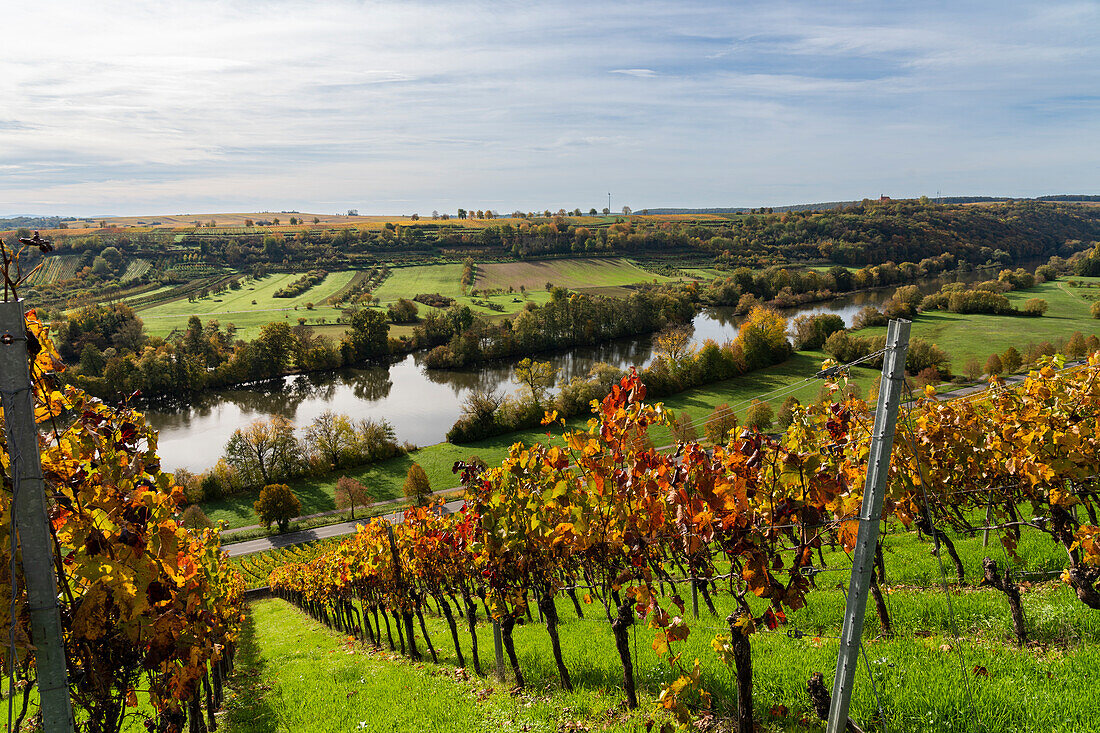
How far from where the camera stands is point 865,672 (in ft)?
17.7

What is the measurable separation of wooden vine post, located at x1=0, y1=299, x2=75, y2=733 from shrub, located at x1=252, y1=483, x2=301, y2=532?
37.8 metres

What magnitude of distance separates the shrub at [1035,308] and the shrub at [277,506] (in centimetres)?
8543

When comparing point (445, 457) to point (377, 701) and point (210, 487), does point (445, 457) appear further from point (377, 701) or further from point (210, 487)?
point (377, 701)

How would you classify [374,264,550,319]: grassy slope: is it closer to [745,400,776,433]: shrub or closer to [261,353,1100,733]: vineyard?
[745,400,776,433]: shrub

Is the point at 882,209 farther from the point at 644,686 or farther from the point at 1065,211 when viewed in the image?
the point at 644,686

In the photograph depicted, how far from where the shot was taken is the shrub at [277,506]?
36.4 metres

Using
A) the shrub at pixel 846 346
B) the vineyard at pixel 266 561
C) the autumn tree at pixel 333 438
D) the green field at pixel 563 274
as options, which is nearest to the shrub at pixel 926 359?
the shrub at pixel 846 346

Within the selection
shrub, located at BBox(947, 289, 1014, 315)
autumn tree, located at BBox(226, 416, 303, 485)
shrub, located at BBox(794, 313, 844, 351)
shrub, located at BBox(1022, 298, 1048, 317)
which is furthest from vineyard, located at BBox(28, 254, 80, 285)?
shrub, located at BBox(1022, 298, 1048, 317)

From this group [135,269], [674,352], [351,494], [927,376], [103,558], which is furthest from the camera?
[135,269]

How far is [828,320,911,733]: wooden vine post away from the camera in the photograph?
143 inches

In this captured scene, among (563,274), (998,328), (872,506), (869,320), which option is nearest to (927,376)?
(869,320)

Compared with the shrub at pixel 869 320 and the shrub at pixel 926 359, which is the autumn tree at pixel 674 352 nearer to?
the shrub at pixel 926 359

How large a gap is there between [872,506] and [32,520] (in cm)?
472

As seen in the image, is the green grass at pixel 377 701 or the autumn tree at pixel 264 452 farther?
the autumn tree at pixel 264 452
